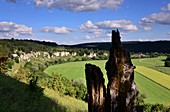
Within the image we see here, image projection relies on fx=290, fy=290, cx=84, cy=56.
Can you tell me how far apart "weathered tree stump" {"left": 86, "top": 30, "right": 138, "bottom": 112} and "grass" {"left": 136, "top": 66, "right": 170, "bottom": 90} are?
355 feet

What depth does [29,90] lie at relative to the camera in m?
20.4

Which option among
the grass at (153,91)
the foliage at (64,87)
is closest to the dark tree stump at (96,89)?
the foliage at (64,87)

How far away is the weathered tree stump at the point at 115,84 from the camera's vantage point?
1035 centimetres

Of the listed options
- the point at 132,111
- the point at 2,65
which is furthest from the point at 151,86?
the point at 132,111

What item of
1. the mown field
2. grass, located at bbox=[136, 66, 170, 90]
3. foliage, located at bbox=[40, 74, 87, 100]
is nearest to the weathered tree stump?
foliage, located at bbox=[40, 74, 87, 100]

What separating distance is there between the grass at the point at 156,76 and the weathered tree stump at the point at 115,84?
108 metres

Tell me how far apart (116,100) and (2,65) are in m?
45.8

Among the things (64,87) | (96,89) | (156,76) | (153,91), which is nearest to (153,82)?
(156,76)

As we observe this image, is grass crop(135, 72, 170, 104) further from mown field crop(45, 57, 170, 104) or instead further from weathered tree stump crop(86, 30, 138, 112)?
weathered tree stump crop(86, 30, 138, 112)

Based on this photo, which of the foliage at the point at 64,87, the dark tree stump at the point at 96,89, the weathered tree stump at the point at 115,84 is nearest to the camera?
the weathered tree stump at the point at 115,84

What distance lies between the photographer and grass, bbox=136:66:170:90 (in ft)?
400

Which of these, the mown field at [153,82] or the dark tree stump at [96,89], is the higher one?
the dark tree stump at [96,89]

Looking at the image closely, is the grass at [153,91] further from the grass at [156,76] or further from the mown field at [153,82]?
the grass at [156,76]

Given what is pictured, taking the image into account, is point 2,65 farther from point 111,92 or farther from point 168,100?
point 168,100
